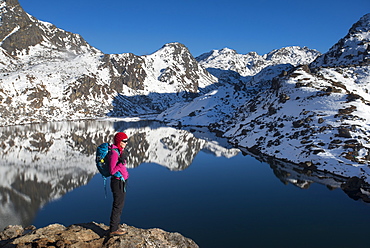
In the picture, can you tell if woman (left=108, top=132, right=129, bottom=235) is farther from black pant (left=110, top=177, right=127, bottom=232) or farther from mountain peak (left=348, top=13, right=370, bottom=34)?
mountain peak (left=348, top=13, right=370, bottom=34)

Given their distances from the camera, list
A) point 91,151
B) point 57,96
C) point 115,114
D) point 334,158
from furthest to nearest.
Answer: point 115,114 < point 57,96 < point 91,151 < point 334,158

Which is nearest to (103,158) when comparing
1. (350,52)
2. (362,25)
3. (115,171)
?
(115,171)

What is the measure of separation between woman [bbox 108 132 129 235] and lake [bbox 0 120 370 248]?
9.84m

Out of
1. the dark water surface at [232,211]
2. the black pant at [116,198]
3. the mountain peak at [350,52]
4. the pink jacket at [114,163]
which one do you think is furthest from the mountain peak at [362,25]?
the black pant at [116,198]

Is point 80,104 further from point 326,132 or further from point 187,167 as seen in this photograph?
point 326,132

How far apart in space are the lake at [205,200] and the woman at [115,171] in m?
9.84

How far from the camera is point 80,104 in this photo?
16338 cm

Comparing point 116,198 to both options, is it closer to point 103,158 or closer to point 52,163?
point 103,158

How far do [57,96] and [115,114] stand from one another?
37.6m

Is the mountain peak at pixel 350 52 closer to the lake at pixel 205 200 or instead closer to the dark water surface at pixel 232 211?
the lake at pixel 205 200

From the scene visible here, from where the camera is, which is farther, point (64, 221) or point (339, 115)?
point (339, 115)

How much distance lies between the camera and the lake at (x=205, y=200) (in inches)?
758

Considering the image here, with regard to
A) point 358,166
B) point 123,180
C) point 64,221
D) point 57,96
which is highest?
point 57,96

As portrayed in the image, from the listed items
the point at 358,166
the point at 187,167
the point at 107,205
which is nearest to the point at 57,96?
the point at 187,167
